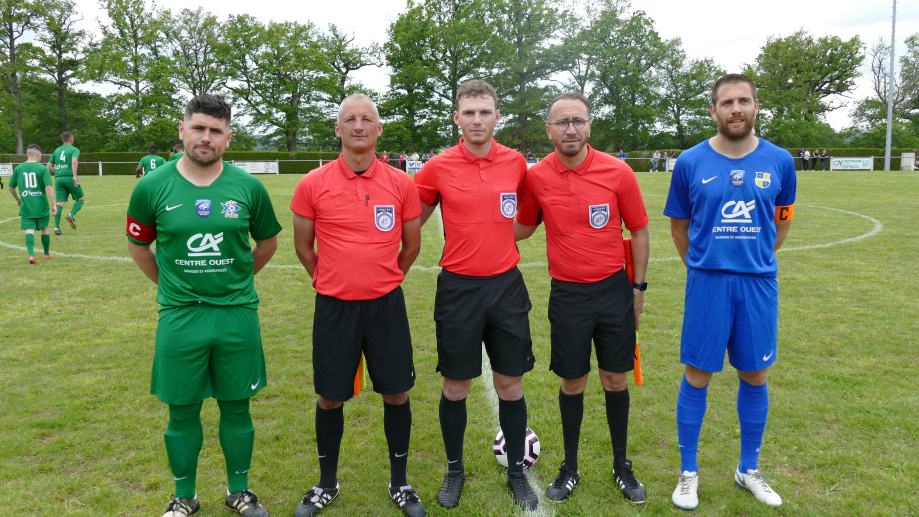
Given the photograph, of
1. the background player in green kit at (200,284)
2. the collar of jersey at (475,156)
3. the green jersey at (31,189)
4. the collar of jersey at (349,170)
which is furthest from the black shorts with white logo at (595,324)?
the green jersey at (31,189)

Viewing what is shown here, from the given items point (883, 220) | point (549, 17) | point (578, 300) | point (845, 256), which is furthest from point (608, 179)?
point (549, 17)

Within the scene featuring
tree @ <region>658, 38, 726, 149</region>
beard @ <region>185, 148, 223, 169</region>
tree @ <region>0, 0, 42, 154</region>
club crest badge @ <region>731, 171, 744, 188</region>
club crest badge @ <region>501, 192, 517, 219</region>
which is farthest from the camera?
tree @ <region>658, 38, 726, 149</region>

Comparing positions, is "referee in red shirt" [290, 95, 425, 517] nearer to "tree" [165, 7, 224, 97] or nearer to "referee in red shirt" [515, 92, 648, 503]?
"referee in red shirt" [515, 92, 648, 503]

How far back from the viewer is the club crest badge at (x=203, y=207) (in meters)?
3.03

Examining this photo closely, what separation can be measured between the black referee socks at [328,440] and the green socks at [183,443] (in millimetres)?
642

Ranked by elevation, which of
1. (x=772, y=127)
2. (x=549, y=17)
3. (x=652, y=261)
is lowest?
(x=652, y=261)

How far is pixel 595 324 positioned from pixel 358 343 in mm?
1327

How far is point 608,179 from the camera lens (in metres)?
3.35

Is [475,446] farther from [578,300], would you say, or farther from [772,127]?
[772,127]

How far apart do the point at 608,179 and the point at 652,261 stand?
722 centimetres

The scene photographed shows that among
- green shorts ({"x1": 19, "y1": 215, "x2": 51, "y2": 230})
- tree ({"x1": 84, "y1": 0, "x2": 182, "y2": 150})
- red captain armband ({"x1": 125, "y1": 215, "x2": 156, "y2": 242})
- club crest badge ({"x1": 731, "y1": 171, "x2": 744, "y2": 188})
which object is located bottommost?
green shorts ({"x1": 19, "y1": 215, "x2": 51, "y2": 230})

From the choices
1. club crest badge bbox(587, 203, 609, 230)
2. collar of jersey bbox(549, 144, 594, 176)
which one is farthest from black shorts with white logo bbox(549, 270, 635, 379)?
collar of jersey bbox(549, 144, 594, 176)

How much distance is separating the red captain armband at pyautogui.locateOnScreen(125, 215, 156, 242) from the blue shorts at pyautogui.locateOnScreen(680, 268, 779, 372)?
9.81 feet

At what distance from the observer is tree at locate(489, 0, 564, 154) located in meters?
54.7
